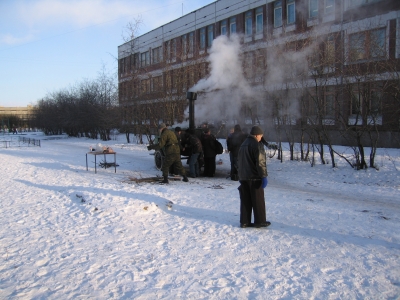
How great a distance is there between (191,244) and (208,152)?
6.43m

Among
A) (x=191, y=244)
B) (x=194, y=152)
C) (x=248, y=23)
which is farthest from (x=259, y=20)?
(x=191, y=244)

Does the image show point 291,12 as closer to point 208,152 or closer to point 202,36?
point 202,36

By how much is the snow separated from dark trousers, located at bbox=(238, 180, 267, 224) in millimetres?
232

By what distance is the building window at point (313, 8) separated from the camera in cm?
2090

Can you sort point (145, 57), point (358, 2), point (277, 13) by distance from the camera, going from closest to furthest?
1. point (358, 2)
2. point (277, 13)
3. point (145, 57)

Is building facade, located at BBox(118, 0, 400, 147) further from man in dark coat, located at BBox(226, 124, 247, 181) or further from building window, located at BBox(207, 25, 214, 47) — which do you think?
building window, located at BBox(207, 25, 214, 47)

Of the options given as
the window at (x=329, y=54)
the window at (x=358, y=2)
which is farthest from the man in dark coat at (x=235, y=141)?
the window at (x=358, y=2)

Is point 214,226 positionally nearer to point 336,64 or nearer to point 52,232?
point 52,232

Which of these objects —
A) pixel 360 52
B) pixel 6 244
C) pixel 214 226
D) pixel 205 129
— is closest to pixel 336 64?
pixel 360 52

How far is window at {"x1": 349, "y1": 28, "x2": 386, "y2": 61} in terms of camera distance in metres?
10.9

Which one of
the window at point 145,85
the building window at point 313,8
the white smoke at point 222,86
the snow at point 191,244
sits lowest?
the snow at point 191,244

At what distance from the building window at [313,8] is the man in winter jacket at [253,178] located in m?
17.7

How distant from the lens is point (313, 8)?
21.3m

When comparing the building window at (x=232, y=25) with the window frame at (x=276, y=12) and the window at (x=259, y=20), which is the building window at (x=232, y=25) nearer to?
the window at (x=259, y=20)
